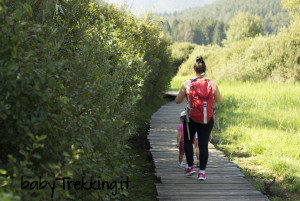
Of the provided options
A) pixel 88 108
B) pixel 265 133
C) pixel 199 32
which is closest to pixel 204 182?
pixel 88 108

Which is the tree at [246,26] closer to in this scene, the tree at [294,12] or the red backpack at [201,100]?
the tree at [294,12]

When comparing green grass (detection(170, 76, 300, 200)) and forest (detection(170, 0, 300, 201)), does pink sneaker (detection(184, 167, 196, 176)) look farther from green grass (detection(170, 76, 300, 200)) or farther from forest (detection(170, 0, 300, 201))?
green grass (detection(170, 76, 300, 200))

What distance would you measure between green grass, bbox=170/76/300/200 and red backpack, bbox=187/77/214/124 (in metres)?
1.97

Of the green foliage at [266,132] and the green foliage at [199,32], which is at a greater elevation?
the green foliage at [199,32]

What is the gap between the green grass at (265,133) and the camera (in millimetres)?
6543

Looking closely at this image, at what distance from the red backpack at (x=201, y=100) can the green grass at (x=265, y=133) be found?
1.97m

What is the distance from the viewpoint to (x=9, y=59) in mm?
2414

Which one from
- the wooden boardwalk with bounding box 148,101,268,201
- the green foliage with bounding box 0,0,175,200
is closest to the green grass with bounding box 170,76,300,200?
the wooden boardwalk with bounding box 148,101,268,201

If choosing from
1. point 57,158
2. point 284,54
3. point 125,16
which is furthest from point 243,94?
point 57,158

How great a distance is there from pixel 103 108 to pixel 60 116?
→ 124 centimetres

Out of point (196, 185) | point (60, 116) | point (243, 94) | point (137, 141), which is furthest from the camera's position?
point (243, 94)

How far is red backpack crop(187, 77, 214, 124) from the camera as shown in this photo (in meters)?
5.16

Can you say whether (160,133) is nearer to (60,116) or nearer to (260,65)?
(60,116)

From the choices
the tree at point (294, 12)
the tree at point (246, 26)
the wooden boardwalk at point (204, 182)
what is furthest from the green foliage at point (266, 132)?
the tree at point (246, 26)
